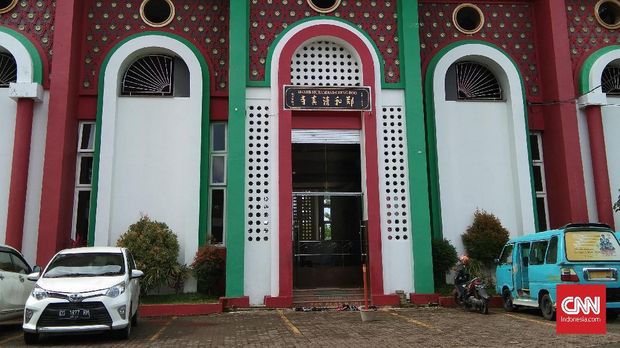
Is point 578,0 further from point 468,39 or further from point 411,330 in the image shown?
point 411,330

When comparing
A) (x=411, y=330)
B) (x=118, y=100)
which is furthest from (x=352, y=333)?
(x=118, y=100)

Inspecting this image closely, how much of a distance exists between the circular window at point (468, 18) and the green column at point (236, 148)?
A: 647 centimetres

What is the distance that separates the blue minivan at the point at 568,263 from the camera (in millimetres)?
10023

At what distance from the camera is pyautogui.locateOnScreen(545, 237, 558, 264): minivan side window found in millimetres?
10484

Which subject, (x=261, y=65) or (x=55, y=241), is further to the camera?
(x=261, y=65)

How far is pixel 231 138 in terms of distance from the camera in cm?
1384

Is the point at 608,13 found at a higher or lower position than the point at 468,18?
higher

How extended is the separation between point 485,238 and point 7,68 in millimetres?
14059

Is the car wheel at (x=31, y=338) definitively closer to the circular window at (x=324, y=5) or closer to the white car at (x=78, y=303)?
the white car at (x=78, y=303)

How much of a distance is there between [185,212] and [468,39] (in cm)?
966

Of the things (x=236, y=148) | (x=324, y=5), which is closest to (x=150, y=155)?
(x=236, y=148)

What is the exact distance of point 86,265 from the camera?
9.52 meters

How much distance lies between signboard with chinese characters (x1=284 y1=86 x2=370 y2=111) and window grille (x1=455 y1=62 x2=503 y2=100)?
3.77 meters

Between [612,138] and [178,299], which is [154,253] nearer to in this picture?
[178,299]
